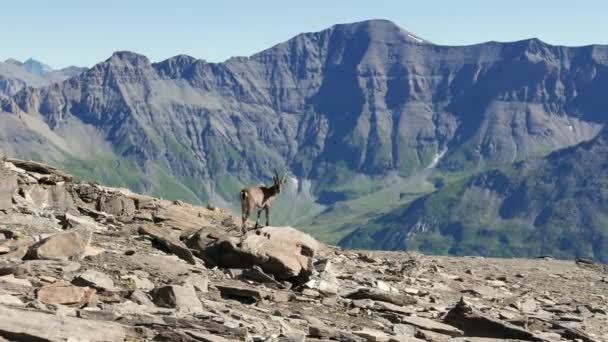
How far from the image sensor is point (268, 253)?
29.0 m

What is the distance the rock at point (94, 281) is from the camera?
2158 centimetres

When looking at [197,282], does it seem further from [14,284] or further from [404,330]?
[404,330]

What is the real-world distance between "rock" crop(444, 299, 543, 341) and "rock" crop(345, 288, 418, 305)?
316 cm

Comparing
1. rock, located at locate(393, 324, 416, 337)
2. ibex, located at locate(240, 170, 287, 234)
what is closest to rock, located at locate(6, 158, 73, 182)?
ibex, located at locate(240, 170, 287, 234)

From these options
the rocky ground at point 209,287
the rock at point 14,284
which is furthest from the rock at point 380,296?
the rock at point 14,284

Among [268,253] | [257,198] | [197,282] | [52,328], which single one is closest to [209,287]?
[197,282]

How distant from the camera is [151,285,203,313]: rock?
21.0 m

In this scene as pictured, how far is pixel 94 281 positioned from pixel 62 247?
3.94 meters

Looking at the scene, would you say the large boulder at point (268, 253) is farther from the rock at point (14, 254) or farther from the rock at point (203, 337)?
the rock at point (203, 337)

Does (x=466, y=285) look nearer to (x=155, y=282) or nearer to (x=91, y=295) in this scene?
(x=155, y=282)

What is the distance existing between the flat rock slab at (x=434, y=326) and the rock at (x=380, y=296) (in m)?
3.76

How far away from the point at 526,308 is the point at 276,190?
470 inches

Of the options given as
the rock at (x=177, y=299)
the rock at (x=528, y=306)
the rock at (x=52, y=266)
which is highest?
the rock at (x=52, y=266)

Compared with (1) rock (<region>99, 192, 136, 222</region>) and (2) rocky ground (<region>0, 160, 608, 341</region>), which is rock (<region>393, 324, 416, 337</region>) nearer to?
(2) rocky ground (<region>0, 160, 608, 341</region>)
